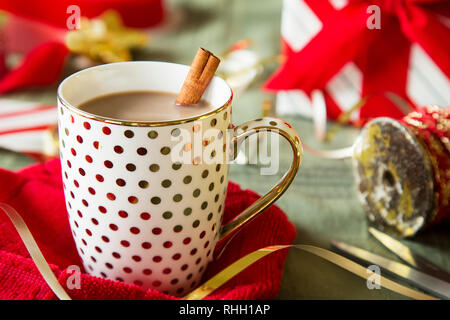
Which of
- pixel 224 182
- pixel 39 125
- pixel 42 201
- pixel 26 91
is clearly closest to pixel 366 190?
pixel 224 182

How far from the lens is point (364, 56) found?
2.48 ft

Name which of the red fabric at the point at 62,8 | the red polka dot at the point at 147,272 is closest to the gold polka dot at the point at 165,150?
the red polka dot at the point at 147,272

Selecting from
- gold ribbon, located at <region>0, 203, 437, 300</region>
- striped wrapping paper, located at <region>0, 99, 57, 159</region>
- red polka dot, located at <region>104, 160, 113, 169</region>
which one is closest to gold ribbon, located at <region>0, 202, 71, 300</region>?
gold ribbon, located at <region>0, 203, 437, 300</region>

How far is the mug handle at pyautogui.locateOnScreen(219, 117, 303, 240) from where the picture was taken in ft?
1.43

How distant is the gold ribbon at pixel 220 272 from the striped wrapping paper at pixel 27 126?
9.5 inches

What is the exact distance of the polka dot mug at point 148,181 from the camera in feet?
1.30

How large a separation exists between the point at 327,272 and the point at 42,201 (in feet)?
0.96

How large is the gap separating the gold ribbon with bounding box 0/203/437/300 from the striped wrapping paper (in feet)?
0.80

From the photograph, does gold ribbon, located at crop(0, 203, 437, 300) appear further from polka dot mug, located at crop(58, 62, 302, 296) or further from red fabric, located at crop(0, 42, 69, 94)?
red fabric, located at crop(0, 42, 69, 94)

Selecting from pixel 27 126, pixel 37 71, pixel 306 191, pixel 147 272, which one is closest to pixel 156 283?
pixel 147 272

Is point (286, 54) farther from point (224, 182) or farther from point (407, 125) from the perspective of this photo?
point (224, 182)

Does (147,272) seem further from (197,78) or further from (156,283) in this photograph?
(197,78)

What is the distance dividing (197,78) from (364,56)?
368 mm

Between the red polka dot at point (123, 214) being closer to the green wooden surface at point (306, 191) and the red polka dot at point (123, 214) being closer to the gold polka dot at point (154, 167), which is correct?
the gold polka dot at point (154, 167)
